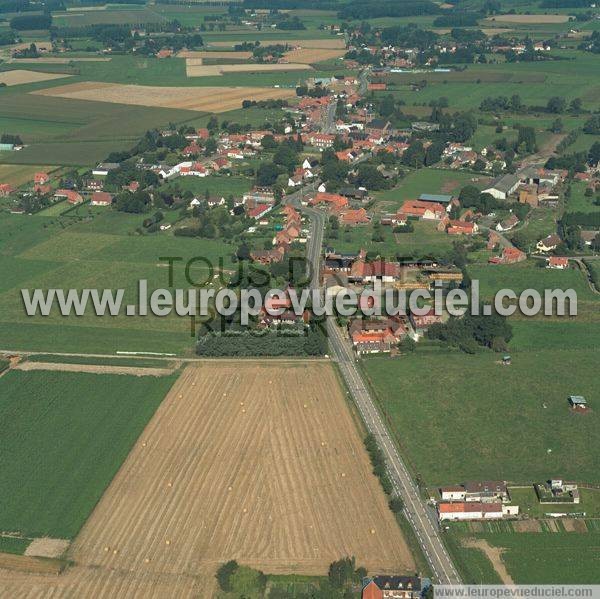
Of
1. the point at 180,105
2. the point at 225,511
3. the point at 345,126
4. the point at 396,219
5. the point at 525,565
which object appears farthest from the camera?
the point at 180,105

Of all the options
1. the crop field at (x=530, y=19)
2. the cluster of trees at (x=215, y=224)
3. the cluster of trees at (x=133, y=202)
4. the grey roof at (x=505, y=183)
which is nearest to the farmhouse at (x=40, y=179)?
the cluster of trees at (x=133, y=202)

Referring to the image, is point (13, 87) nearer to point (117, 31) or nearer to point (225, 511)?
point (117, 31)

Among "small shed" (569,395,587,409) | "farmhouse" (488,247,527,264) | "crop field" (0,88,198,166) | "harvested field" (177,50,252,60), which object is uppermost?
"small shed" (569,395,587,409)

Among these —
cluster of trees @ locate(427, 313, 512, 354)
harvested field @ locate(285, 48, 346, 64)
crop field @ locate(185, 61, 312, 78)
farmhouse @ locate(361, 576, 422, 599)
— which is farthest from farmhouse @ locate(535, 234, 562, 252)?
harvested field @ locate(285, 48, 346, 64)

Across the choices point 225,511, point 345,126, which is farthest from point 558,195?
point 225,511

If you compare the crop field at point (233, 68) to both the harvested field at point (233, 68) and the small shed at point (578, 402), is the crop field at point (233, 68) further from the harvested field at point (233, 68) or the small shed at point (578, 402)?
the small shed at point (578, 402)

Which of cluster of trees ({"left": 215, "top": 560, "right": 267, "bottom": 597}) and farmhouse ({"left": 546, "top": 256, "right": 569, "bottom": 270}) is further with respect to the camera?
farmhouse ({"left": 546, "top": 256, "right": 569, "bottom": 270})

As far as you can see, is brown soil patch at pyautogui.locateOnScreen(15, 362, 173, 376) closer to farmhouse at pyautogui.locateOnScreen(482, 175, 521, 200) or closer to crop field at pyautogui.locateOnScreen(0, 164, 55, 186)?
farmhouse at pyautogui.locateOnScreen(482, 175, 521, 200)
